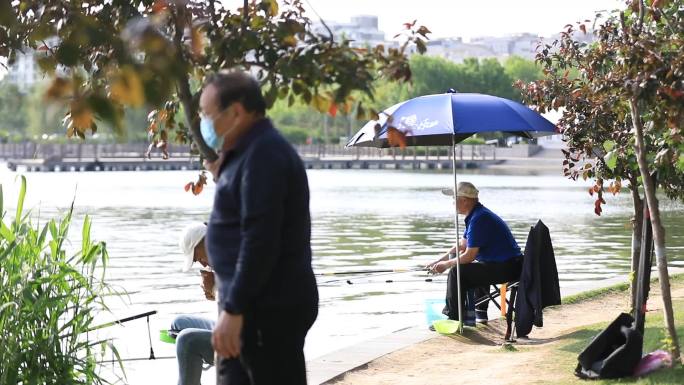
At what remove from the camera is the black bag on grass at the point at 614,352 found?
730 cm

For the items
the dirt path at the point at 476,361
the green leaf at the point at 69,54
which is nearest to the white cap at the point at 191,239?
the dirt path at the point at 476,361

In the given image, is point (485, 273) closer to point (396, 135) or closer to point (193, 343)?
point (193, 343)

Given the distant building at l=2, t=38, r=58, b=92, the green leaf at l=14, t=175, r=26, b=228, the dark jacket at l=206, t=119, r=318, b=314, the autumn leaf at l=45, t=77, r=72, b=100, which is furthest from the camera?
the green leaf at l=14, t=175, r=26, b=228

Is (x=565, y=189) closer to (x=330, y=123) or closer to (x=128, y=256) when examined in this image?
(x=128, y=256)

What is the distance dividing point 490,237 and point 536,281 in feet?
2.44

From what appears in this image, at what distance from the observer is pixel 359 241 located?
26938 millimetres

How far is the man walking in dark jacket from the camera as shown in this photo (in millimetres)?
4176

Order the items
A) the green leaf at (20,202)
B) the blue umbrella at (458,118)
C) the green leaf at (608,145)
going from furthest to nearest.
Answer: the blue umbrella at (458,118), the green leaf at (608,145), the green leaf at (20,202)

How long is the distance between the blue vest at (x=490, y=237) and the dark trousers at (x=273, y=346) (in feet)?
19.2

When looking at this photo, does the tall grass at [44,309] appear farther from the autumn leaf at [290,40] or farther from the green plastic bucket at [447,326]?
the green plastic bucket at [447,326]

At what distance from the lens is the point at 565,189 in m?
59.6

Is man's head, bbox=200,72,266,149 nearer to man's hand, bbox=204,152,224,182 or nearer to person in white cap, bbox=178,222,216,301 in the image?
man's hand, bbox=204,152,224,182

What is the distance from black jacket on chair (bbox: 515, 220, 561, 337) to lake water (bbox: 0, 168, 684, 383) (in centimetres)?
213

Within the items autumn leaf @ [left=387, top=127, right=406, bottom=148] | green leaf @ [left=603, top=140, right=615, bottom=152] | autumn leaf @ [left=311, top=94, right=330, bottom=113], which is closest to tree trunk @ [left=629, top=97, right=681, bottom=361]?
green leaf @ [left=603, top=140, right=615, bottom=152]
